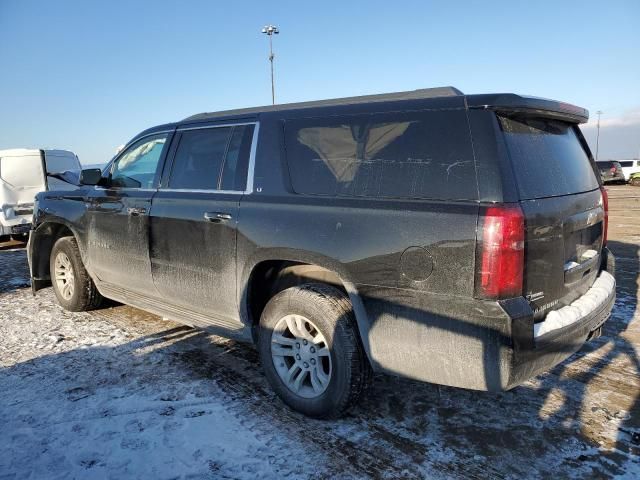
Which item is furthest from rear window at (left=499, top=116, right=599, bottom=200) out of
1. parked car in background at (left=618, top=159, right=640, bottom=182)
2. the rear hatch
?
parked car in background at (left=618, top=159, right=640, bottom=182)

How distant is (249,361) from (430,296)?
195 centimetres

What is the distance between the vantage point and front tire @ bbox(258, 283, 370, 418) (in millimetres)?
2842

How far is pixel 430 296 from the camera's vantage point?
2459mm

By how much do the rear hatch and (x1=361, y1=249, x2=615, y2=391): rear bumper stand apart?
17cm

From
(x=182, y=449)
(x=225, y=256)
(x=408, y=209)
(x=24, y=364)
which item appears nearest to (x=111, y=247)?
(x=24, y=364)

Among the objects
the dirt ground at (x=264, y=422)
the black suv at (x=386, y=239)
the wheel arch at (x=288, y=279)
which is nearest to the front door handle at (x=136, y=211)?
the black suv at (x=386, y=239)

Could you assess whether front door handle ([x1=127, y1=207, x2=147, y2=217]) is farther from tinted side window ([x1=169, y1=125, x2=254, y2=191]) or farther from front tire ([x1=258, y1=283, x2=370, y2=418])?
front tire ([x1=258, y1=283, x2=370, y2=418])

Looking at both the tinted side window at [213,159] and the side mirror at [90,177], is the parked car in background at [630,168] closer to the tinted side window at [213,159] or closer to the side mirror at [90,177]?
the tinted side window at [213,159]

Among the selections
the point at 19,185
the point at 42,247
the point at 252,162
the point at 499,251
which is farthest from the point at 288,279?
the point at 19,185

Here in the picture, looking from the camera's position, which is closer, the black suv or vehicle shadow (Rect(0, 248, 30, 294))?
the black suv

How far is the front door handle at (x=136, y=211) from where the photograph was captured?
409 centimetres

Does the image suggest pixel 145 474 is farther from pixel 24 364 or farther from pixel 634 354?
pixel 634 354

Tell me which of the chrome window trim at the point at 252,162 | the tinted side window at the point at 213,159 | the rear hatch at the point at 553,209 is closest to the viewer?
the rear hatch at the point at 553,209

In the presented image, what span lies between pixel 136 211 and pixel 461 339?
2926 millimetres
